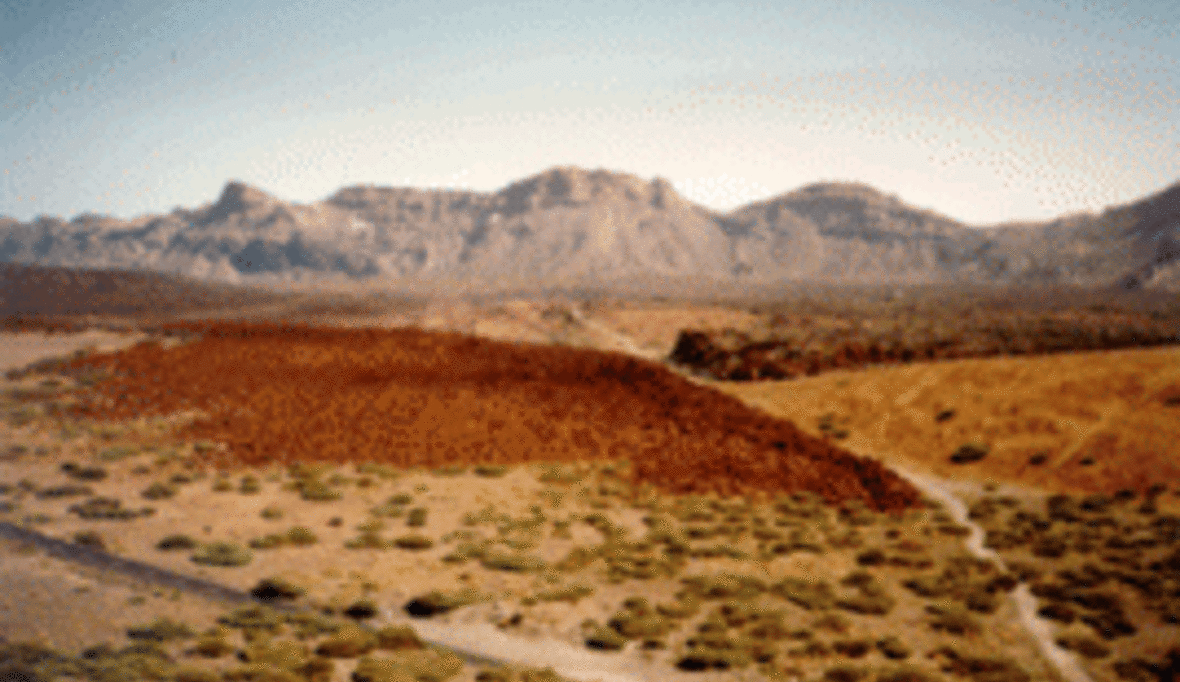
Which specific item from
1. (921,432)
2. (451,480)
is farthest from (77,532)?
(921,432)

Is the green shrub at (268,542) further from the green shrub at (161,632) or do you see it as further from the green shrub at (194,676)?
the green shrub at (194,676)

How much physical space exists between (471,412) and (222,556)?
14.2 m

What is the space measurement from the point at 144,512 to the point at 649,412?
1987 cm

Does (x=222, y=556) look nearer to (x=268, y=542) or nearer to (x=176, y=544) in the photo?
(x=268, y=542)

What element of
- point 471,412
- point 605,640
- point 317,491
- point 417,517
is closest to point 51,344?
point 471,412

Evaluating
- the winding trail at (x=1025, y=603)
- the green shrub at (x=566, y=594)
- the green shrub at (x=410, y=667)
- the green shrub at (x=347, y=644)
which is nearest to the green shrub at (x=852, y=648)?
the winding trail at (x=1025, y=603)

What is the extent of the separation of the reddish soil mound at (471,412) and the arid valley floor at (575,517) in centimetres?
17

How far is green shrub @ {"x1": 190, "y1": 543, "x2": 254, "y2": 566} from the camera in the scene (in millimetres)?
18781

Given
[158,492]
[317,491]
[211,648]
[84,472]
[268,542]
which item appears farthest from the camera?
[84,472]

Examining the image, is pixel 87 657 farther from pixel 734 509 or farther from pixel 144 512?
pixel 734 509

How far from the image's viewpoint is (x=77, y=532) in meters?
20.2

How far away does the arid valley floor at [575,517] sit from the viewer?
601 inches

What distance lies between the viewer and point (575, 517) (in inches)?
920

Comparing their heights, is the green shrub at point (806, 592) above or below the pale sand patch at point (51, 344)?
below
